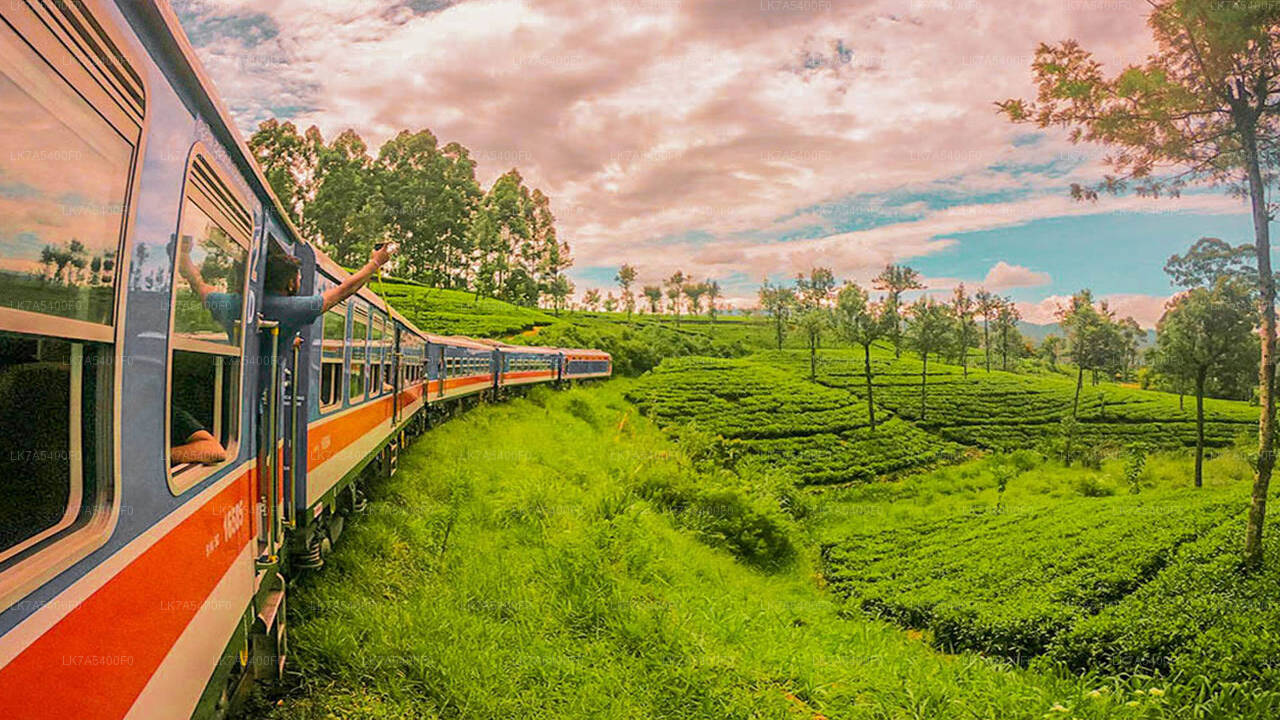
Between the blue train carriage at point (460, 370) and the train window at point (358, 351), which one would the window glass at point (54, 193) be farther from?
the blue train carriage at point (460, 370)

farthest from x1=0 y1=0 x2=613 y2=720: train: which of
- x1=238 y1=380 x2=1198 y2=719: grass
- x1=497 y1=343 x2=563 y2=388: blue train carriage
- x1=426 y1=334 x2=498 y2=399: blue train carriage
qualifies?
x1=497 y1=343 x2=563 y2=388: blue train carriage

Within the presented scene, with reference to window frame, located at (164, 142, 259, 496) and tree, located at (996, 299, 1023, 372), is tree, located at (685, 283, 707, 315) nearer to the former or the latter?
tree, located at (996, 299, 1023, 372)

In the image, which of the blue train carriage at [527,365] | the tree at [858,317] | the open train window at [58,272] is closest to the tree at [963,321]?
the tree at [858,317]

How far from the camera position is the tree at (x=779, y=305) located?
228 ft

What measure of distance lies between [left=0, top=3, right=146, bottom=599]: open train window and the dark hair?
2476mm

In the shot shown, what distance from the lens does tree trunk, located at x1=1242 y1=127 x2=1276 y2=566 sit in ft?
37.3

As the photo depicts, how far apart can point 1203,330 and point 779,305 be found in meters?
46.7

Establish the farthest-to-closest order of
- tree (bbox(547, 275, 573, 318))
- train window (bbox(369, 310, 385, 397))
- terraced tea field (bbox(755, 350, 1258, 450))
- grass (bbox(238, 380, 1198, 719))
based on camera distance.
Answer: tree (bbox(547, 275, 573, 318)) < terraced tea field (bbox(755, 350, 1258, 450)) < train window (bbox(369, 310, 385, 397)) < grass (bbox(238, 380, 1198, 719))

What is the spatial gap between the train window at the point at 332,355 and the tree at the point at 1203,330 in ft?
91.1

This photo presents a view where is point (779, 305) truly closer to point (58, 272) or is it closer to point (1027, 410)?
point (1027, 410)

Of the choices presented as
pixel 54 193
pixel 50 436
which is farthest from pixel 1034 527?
pixel 54 193

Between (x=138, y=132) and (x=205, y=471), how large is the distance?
1.31 meters

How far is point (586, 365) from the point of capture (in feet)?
116

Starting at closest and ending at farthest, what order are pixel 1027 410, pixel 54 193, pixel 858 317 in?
1. pixel 54 193
2. pixel 858 317
3. pixel 1027 410
